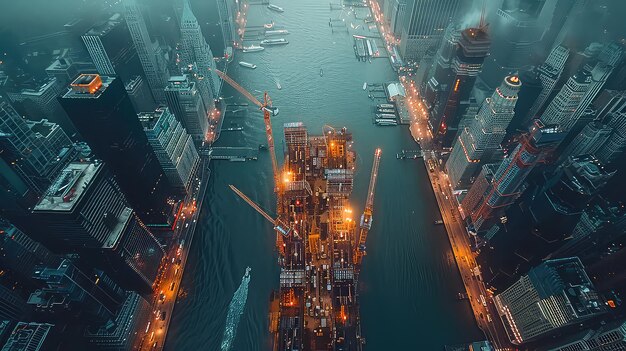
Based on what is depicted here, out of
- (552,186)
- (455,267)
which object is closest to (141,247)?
Answer: (455,267)

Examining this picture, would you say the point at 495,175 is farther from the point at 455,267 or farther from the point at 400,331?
the point at 400,331

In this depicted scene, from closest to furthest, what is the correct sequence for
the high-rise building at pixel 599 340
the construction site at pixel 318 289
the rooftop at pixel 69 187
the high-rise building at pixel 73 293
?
1. the high-rise building at pixel 599 340
2. the rooftop at pixel 69 187
3. the high-rise building at pixel 73 293
4. the construction site at pixel 318 289

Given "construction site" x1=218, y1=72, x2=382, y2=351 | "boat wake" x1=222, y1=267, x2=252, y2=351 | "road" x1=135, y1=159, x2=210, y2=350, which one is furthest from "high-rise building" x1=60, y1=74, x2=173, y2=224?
"construction site" x1=218, y1=72, x2=382, y2=351

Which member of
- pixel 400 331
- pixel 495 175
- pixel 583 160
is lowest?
pixel 400 331

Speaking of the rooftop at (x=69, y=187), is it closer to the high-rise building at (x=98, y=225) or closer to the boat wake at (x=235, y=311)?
the high-rise building at (x=98, y=225)

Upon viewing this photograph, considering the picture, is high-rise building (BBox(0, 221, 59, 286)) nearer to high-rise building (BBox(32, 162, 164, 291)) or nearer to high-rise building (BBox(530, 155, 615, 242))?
high-rise building (BBox(32, 162, 164, 291))

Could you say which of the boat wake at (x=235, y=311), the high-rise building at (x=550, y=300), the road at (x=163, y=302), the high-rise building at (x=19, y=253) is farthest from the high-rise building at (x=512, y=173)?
the high-rise building at (x=19, y=253)
